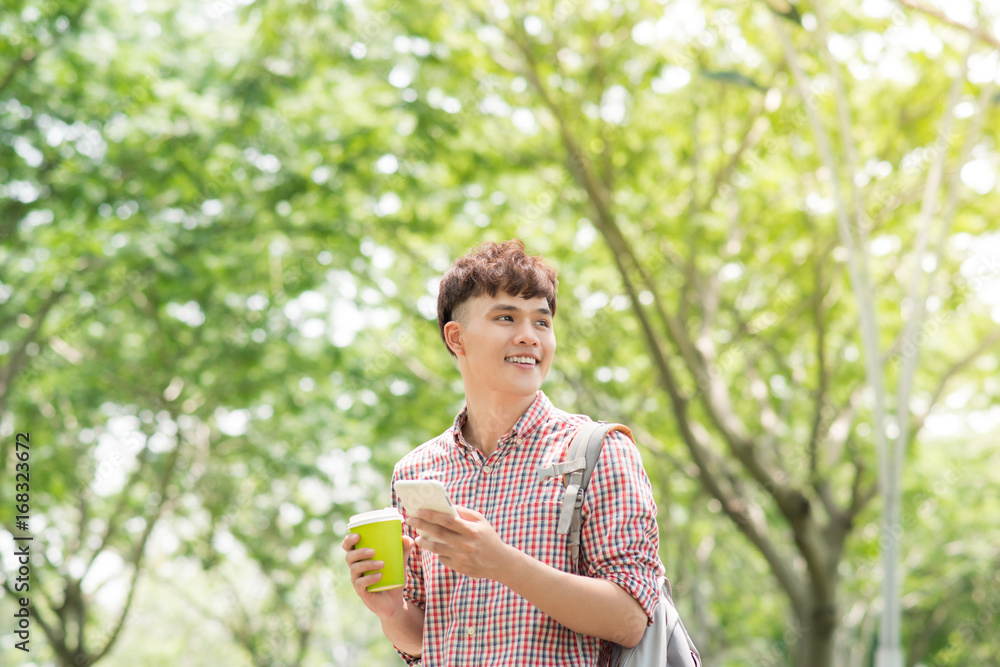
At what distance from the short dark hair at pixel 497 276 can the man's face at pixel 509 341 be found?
22 mm

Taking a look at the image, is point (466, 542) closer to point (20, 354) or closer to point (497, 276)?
point (497, 276)

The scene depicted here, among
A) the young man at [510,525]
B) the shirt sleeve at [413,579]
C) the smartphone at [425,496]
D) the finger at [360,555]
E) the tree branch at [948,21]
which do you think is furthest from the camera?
the tree branch at [948,21]

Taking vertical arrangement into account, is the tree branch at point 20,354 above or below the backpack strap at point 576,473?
above

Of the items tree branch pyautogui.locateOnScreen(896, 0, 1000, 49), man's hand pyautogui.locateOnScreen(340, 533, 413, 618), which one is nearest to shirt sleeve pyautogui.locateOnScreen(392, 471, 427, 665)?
man's hand pyautogui.locateOnScreen(340, 533, 413, 618)

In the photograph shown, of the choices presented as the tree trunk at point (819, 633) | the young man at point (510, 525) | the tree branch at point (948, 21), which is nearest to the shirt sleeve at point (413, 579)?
the young man at point (510, 525)

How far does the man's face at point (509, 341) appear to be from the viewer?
221 cm

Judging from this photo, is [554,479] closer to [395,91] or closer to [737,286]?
[395,91]

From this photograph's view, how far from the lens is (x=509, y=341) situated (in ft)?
7.22

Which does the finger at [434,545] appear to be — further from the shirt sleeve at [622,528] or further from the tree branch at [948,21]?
the tree branch at [948,21]

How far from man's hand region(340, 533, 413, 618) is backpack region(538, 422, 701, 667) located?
42cm

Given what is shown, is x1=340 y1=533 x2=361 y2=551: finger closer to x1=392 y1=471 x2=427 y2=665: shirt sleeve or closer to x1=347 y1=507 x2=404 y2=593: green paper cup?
x1=347 y1=507 x2=404 y2=593: green paper cup

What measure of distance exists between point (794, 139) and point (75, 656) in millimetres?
10117

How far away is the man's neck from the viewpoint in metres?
2.28

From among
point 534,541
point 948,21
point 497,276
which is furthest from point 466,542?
point 948,21
